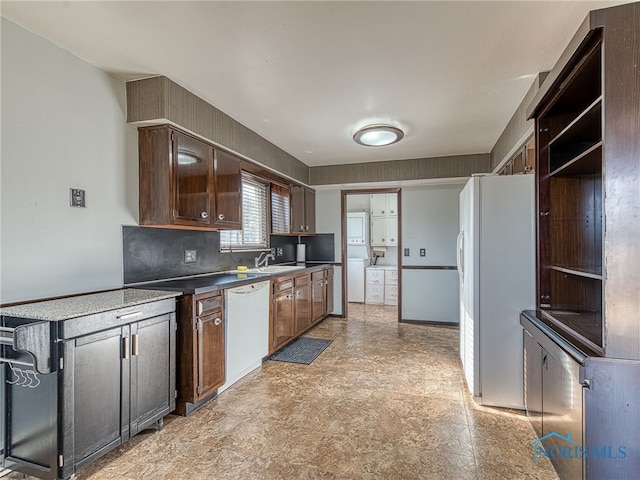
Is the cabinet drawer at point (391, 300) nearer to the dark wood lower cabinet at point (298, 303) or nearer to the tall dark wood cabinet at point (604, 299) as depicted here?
the dark wood lower cabinet at point (298, 303)

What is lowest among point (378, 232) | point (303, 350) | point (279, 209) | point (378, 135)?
point (303, 350)

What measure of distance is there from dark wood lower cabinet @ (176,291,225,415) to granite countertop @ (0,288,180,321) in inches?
7.0

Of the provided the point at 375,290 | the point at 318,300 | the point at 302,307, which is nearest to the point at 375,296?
the point at 375,290

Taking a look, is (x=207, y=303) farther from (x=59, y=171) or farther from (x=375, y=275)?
(x=375, y=275)

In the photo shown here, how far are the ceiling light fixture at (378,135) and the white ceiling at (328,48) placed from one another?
0.18m

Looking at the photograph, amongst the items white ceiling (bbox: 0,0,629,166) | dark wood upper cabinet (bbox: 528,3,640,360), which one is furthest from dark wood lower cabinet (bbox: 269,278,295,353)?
dark wood upper cabinet (bbox: 528,3,640,360)

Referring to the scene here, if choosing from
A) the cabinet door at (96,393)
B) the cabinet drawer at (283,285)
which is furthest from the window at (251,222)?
the cabinet door at (96,393)

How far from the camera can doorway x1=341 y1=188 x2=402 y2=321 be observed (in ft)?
21.8

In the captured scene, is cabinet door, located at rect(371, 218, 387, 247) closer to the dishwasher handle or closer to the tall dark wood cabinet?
the dishwasher handle

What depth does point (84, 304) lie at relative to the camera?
6.09 feet

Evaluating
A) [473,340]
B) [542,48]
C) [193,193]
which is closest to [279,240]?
[193,193]

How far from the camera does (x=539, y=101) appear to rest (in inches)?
82.8

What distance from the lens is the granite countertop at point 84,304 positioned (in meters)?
1.62

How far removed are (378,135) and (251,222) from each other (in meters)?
1.88
